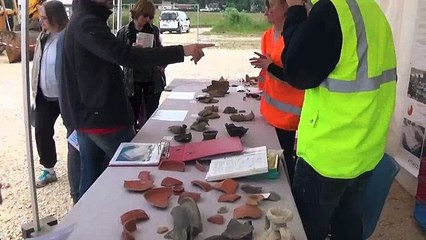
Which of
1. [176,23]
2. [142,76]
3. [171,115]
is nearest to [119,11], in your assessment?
[142,76]

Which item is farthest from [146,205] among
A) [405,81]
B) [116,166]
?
[405,81]

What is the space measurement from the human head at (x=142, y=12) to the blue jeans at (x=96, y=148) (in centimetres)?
145

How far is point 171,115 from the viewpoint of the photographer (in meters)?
2.30

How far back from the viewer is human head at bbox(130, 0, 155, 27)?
313cm

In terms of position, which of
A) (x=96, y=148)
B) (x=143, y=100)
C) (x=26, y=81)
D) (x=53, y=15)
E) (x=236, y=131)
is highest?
(x=53, y=15)

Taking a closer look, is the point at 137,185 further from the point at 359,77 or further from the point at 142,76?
the point at 142,76

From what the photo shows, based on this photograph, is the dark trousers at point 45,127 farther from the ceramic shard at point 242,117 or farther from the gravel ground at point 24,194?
the ceramic shard at point 242,117

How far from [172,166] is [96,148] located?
0.51 m

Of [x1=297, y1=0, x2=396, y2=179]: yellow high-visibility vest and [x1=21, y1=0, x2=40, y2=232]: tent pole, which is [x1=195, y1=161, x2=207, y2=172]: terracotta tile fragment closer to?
[x1=297, y1=0, x2=396, y2=179]: yellow high-visibility vest

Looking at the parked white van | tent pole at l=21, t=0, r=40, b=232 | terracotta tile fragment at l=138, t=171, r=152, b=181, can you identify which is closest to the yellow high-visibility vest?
terracotta tile fragment at l=138, t=171, r=152, b=181

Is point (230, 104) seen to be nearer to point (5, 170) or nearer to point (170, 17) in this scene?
point (5, 170)

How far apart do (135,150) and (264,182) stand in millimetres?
537

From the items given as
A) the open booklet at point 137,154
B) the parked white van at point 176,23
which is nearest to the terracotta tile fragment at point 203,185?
the open booklet at point 137,154

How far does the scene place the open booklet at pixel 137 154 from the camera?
61.6 inches
